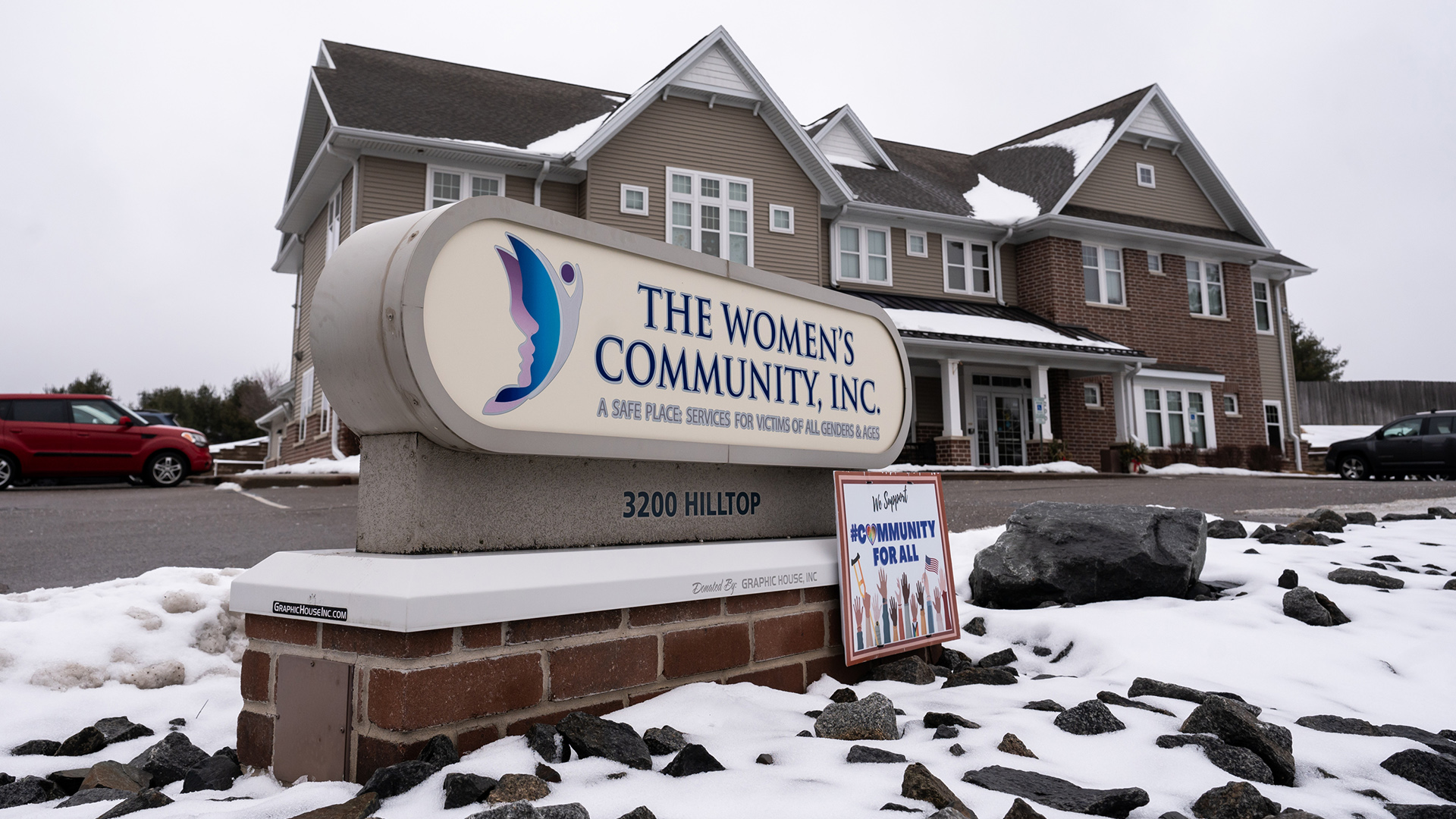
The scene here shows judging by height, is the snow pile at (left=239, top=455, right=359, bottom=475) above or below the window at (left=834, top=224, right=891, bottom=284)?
below

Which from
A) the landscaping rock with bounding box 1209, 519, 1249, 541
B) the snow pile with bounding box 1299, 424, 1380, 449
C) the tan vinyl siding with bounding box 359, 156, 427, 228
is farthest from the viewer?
the snow pile with bounding box 1299, 424, 1380, 449

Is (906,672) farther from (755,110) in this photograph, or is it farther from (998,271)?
(998,271)

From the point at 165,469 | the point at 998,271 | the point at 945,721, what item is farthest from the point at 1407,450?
the point at 165,469

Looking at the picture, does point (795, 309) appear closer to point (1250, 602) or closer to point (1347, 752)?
point (1347, 752)

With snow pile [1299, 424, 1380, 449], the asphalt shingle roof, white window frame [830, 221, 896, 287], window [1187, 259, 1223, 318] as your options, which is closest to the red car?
the asphalt shingle roof

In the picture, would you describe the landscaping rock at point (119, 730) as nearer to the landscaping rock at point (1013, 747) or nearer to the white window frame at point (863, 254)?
the landscaping rock at point (1013, 747)

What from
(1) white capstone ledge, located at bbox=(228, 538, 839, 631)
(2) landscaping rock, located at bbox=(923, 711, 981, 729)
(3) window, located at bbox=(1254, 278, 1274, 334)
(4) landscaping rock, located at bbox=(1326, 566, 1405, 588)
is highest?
(3) window, located at bbox=(1254, 278, 1274, 334)

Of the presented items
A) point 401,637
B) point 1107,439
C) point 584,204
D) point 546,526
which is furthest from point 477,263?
point 1107,439

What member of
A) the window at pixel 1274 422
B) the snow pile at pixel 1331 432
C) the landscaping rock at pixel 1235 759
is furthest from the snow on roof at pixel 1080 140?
the landscaping rock at pixel 1235 759

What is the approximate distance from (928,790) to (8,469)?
56.1ft

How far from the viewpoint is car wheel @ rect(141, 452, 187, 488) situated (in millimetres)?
14930

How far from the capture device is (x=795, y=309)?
11.8ft

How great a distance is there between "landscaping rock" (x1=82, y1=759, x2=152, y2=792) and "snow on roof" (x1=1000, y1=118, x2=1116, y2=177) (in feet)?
73.9

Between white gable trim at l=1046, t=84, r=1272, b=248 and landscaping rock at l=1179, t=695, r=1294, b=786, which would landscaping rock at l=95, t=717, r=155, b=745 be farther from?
white gable trim at l=1046, t=84, r=1272, b=248
